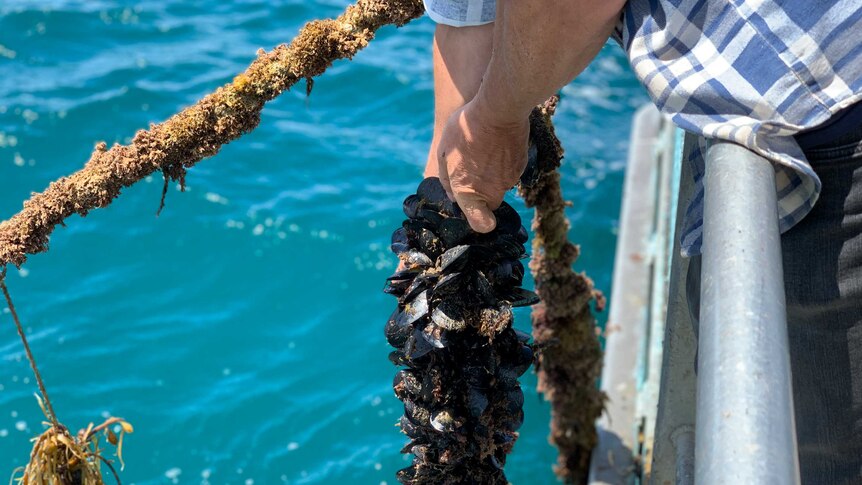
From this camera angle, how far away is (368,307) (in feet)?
13.4

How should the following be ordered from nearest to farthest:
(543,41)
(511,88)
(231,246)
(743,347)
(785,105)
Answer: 1. (743,347)
2. (785,105)
3. (543,41)
4. (511,88)
5. (231,246)

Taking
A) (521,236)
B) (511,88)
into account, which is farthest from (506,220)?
(511,88)

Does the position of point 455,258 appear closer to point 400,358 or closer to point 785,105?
point 400,358

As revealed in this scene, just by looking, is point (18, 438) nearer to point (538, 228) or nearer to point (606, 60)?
A: point (538, 228)

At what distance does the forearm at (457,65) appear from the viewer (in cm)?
140

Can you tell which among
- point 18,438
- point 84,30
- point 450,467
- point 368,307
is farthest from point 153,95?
point 450,467

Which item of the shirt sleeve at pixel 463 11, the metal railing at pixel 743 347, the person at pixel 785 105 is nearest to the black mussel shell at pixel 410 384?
the person at pixel 785 105

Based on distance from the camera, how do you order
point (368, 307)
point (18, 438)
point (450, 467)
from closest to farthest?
point (450, 467) → point (18, 438) → point (368, 307)

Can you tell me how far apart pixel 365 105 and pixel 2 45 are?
2.03 m

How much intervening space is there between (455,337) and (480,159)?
30cm

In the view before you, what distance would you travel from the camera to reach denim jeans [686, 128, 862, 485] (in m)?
0.96

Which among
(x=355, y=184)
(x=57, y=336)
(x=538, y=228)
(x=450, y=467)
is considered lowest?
(x=450, y=467)

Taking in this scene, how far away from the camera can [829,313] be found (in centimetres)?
104

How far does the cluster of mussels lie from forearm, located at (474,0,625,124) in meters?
0.34
